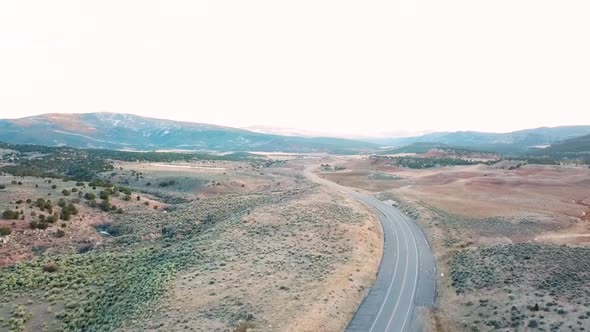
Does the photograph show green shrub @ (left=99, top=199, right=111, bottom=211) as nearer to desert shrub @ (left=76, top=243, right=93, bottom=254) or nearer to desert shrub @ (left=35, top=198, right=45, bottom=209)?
desert shrub @ (left=35, top=198, right=45, bottom=209)

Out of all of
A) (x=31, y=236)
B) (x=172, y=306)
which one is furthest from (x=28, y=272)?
Result: (x=172, y=306)

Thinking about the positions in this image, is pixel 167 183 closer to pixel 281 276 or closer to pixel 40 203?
pixel 40 203

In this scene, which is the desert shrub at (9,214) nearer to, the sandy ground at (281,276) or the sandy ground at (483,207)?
the sandy ground at (281,276)

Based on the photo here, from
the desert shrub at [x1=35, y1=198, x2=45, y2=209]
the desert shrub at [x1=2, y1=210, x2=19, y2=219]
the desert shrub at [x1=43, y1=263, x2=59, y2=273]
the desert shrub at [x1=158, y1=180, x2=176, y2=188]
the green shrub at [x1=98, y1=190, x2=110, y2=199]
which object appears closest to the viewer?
the desert shrub at [x1=43, y1=263, x2=59, y2=273]

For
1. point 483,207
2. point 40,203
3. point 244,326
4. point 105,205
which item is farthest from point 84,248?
point 483,207

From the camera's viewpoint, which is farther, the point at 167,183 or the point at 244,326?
the point at 167,183

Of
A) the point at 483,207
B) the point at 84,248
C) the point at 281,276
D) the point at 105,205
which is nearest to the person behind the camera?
the point at 281,276

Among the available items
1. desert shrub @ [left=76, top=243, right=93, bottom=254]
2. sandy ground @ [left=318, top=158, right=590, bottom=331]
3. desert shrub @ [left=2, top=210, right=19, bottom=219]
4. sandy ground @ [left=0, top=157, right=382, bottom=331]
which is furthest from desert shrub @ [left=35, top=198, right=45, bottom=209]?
sandy ground @ [left=318, top=158, right=590, bottom=331]

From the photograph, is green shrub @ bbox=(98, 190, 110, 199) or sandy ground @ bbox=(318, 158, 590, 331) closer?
sandy ground @ bbox=(318, 158, 590, 331)

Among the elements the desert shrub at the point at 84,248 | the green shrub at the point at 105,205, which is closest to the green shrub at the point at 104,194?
the green shrub at the point at 105,205
